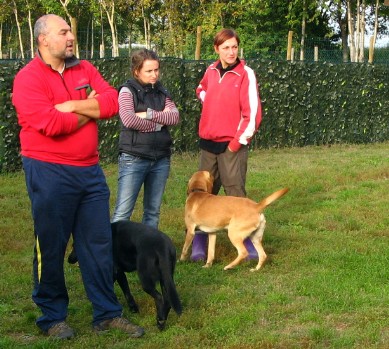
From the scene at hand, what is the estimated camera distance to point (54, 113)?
14.9 ft

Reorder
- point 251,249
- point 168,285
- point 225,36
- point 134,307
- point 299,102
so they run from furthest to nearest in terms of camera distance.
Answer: point 299,102 < point 251,249 < point 225,36 < point 134,307 < point 168,285

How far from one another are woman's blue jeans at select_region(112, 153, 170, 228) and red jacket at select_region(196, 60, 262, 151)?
756 millimetres

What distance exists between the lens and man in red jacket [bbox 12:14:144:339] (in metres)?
4.66

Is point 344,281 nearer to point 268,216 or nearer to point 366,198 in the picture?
point 268,216

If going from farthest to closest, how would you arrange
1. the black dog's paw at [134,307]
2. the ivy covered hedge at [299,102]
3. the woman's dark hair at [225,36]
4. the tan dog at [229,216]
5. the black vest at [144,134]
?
the ivy covered hedge at [299,102], the woman's dark hair at [225,36], the tan dog at [229,216], the black vest at [144,134], the black dog's paw at [134,307]

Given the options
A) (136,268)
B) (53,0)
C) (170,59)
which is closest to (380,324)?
(136,268)

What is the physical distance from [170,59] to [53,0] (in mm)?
25331

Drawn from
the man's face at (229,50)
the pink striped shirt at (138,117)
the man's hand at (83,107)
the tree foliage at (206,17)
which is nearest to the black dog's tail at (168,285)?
the man's hand at (83,107)

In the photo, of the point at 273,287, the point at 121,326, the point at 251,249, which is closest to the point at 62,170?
the point at 121,326

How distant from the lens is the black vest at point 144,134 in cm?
633

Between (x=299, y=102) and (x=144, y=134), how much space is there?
12.0 m

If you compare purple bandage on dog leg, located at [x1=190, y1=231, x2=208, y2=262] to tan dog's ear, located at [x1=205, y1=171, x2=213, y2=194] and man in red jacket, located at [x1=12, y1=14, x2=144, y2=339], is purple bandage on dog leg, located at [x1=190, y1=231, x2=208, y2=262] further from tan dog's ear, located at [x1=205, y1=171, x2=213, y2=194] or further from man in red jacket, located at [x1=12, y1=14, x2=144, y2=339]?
man in red jacket, located at [x1=12, y1=14, x2=144, y2=339]

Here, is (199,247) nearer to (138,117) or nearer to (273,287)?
(273,287)

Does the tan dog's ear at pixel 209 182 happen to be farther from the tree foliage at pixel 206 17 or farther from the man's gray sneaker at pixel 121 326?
the tree foliage at pixel 206 17
